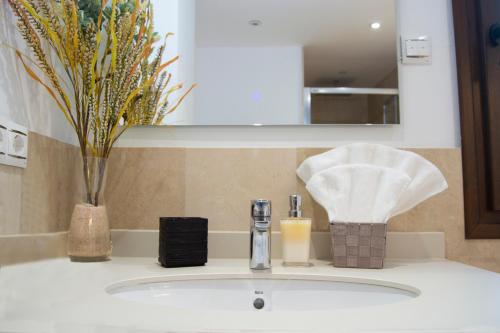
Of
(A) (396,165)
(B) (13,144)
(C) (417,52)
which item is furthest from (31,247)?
(C) (417,52)

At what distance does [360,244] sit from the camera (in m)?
1.01

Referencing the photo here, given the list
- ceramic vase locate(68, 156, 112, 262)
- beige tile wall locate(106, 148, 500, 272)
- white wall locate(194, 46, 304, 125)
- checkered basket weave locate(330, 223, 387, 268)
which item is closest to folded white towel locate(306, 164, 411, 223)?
checkered basket weave locate(330, 223, 387, 268)

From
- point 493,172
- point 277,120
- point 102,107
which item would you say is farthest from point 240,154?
point 493,172

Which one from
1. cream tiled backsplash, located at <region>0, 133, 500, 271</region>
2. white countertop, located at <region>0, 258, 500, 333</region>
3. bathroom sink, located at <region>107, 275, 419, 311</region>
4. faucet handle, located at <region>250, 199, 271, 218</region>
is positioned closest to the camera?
white countertop, located at <region>0, 258, 500, 333</region>

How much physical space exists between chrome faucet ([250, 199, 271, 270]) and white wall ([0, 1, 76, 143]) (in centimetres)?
55

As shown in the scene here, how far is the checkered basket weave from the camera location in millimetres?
1008

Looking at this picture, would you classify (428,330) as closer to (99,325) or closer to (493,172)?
(99,325)

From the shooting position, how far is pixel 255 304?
34.9 inches

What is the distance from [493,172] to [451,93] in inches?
9.7

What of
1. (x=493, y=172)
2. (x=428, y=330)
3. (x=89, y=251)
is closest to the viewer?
(x=428, y=330)

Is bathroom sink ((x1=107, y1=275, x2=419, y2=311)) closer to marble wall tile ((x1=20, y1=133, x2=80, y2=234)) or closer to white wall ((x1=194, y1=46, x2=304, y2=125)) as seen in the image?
marble wall tile ((x1=20, y1=133, x2=80, y2=234))

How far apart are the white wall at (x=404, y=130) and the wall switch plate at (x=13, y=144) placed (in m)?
0.32

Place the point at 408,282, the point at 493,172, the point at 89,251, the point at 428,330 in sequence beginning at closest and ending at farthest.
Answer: the point at 428,330
the point at 408,282
the point at 89,251
the point at 493,172

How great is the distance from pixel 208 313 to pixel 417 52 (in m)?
1.01
